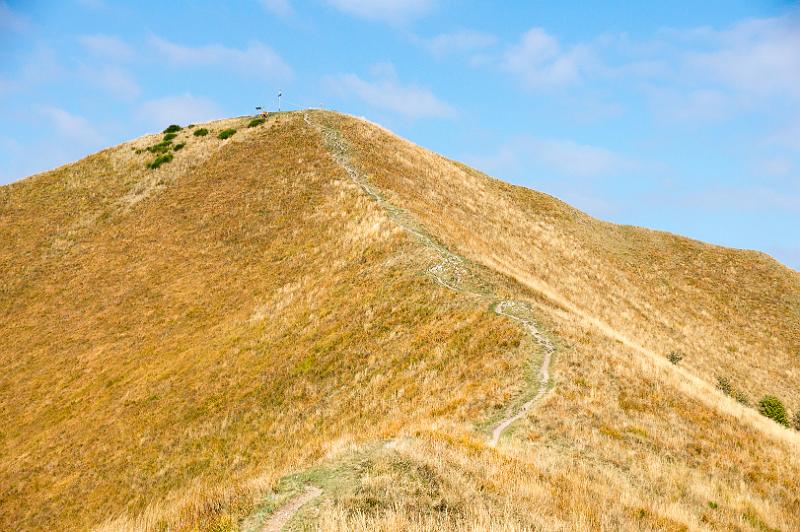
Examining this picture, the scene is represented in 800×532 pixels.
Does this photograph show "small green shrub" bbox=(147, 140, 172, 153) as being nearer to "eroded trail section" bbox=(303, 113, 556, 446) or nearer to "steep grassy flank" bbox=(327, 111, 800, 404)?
"steep grassy flank" bbox=(327, 111, 800, 404)

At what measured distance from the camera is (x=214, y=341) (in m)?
29.5

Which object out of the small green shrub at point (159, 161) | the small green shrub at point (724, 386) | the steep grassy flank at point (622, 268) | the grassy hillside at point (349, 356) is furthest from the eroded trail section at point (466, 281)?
the small green shrub at point (724, 386)

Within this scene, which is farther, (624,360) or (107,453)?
(107,453)

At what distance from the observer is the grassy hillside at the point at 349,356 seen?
37.8ft

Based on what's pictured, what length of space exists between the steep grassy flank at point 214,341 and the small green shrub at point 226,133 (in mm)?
9146

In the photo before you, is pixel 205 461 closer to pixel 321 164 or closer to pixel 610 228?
pixel 321 164

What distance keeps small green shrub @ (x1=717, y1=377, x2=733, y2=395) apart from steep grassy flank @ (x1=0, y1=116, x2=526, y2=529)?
2699 cm

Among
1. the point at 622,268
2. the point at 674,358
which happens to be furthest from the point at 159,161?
the point at 674,358

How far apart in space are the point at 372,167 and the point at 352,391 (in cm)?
3227

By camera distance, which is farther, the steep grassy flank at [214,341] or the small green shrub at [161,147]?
the small green shrub at [161,147]

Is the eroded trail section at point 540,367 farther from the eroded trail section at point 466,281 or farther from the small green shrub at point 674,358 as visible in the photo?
the small green shrub at point 674,358

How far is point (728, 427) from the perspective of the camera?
17375mm

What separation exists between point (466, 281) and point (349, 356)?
25.2ft

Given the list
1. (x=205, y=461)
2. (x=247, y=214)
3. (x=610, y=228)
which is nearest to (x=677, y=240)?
(x=610, y=228)
